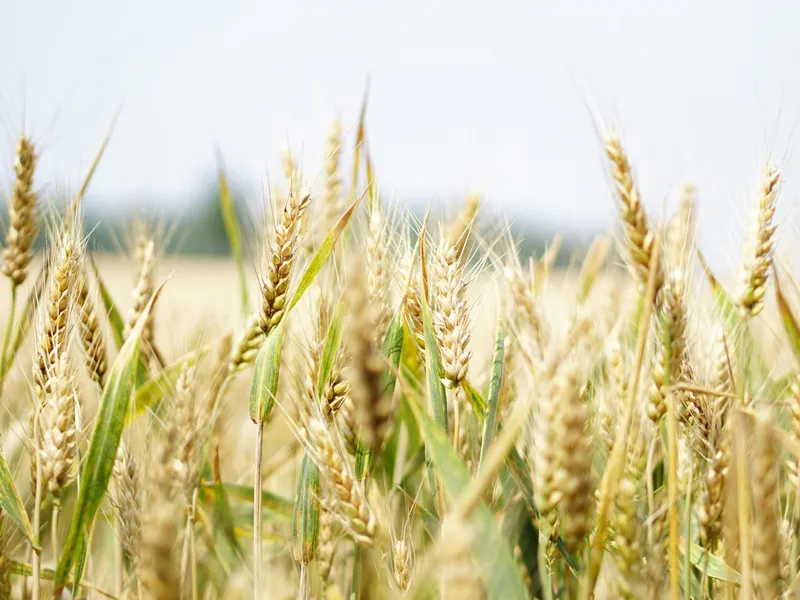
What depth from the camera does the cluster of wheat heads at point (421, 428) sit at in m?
0.76

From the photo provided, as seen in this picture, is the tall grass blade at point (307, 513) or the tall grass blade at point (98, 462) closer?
the tall grass blade at point (98, 462)

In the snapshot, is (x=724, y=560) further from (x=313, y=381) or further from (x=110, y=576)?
(x=110, y=576)

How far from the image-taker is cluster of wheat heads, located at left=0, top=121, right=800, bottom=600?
0.76m

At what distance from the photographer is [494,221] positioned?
1908mm

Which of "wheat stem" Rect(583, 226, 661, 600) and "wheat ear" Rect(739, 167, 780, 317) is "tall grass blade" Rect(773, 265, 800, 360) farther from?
"wheat stem" Rect(583, 226, 661, 600)

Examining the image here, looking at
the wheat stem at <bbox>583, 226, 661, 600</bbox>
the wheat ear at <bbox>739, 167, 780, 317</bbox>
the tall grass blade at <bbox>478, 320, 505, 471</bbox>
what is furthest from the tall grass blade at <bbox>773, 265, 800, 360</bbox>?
the tall grass blade at <bbox>478, 320, 505, 471</bbox>

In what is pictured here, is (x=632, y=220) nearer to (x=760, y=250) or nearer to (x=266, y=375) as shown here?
(x=760, y=250)

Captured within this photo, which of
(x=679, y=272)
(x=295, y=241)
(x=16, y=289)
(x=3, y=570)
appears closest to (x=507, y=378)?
(x=679, y=272)

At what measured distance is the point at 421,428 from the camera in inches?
31.0

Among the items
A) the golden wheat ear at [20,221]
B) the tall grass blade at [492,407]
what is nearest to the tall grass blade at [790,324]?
the tall grass blade at [492,407]

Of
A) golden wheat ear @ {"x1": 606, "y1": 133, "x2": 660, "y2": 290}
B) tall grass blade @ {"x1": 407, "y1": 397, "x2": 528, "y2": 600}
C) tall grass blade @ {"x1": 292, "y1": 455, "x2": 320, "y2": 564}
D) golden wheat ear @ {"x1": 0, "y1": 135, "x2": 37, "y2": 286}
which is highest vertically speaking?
golden wheat ear @ {"x1": 606, "y1": 133, "x2": 660, "y2": 290}

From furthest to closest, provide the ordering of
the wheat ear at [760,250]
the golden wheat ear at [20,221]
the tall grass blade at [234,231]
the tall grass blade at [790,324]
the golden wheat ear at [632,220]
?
the tall grass blade at [234,231]
the golden wheat ear at [20,221]
the wheat ear at [760,250]
the tall grass blade at [790,324]
the golden wheat ear at [632,220]

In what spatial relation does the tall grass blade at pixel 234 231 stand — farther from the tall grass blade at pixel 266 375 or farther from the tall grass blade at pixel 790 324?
the tall grass blade at pixel 790 324

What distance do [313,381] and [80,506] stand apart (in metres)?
0.43
